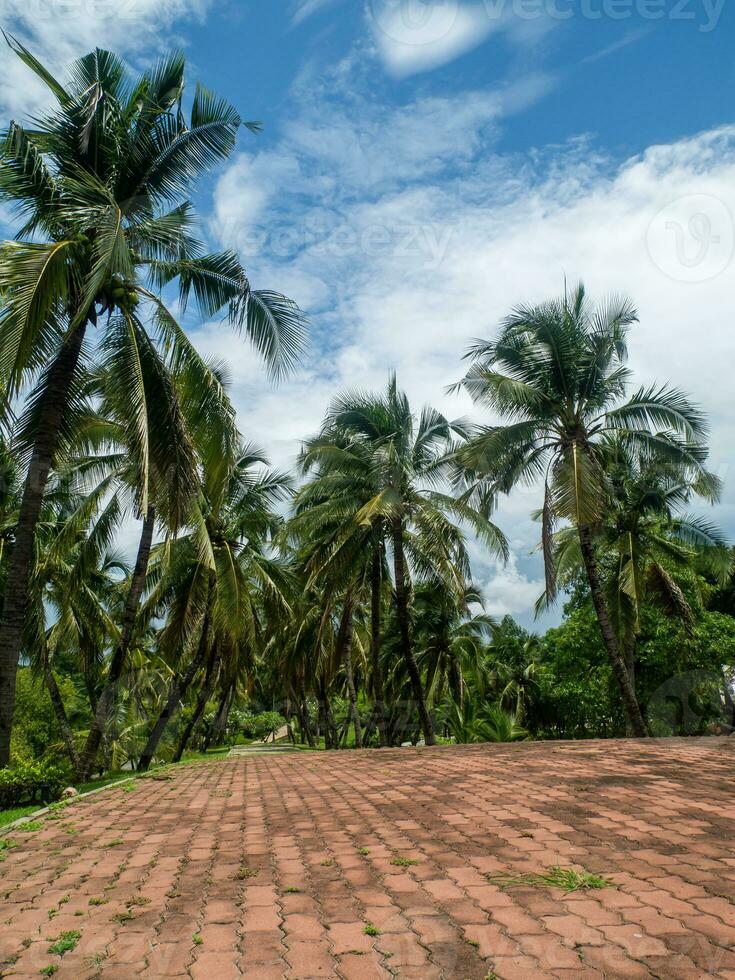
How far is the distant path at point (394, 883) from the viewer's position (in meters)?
3.47

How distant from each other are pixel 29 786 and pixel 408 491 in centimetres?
1112

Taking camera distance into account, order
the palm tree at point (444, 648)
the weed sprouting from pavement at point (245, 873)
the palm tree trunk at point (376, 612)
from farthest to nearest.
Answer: the palm tree at point (444, 648) → the palm tree trunk at point (376, 612) → the weed sprouting from pavement at point (245, 873)

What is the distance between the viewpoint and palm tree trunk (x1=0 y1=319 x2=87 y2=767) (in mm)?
A: 9352

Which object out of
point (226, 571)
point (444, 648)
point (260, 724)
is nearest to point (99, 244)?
point (226, 571)

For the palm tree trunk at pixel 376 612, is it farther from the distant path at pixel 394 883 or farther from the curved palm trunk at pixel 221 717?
the distant path at pixel 394 883

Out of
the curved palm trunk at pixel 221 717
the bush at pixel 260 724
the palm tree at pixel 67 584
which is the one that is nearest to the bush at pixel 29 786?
the palm tree at pixel 67 584

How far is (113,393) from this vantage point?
10.6m

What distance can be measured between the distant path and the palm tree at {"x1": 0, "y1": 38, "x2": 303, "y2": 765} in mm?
4586

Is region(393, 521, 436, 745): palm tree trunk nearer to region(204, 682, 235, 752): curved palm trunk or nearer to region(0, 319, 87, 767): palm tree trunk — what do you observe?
region(0, 319, 87, 767): palm tree trunk

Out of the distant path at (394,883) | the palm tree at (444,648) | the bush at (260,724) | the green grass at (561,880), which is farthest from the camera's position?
the bush at (260,724)

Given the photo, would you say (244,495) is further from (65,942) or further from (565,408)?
(65,942)

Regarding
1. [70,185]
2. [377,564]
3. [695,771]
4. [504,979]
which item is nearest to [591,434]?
[377,564]

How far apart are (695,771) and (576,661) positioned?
18097mm

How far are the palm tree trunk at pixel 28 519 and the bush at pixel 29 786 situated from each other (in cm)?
101
